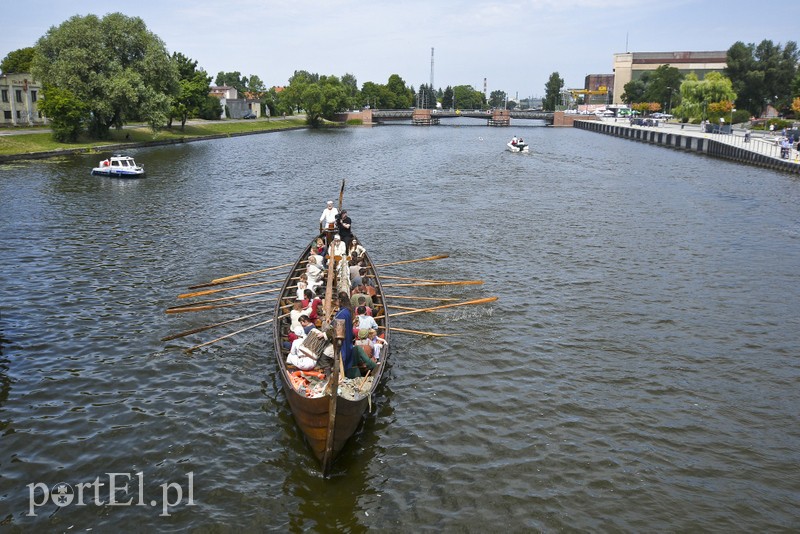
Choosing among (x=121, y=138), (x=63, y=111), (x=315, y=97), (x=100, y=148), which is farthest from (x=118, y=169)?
(x=315, y=97)

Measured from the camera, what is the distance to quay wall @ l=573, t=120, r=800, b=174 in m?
69.1

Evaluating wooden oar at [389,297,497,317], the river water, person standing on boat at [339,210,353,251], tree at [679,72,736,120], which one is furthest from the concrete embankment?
tree at [679,72,736,120]

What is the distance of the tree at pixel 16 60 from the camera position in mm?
121562

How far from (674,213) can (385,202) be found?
23.2 metres

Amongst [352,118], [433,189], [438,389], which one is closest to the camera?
[438,389]

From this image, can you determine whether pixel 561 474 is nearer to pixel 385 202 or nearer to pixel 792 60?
pixel 385 202

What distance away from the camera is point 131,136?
298 ft

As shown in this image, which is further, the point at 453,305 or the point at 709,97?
the point at 709,97

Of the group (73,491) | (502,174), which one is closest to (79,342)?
(73,491)

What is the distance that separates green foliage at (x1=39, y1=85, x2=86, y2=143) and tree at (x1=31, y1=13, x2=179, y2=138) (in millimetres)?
850

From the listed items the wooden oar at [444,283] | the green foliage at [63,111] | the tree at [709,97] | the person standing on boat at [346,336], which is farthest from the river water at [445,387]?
the tree at [709,97]

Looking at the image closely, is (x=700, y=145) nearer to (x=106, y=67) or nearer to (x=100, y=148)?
(x=100, y=148)

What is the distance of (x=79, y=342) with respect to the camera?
21.8 meters

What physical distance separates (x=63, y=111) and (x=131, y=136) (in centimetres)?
1703
